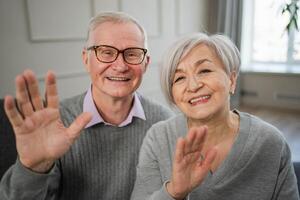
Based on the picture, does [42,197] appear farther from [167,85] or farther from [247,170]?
[247,170]

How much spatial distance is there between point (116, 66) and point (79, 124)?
1.38 feet

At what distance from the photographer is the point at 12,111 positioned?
80 centimetres

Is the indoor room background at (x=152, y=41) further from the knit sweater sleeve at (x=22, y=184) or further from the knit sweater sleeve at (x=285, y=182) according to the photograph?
the knit sweater sleeve at (x=285, y=182)

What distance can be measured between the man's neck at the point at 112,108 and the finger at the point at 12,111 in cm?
54

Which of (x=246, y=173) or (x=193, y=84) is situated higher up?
(x=193, y=84)

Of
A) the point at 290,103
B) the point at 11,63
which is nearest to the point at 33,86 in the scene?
the point at 11,63

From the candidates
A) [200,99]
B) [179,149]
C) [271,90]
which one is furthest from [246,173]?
[271,90]

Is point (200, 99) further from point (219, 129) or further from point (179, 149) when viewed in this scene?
point (179, 149)

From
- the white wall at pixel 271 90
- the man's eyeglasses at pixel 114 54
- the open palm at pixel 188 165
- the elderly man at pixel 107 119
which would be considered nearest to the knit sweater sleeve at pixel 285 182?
the open palm at pixel 188 165

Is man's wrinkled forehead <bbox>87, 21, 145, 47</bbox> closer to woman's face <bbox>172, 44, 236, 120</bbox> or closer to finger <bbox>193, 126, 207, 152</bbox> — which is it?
woman's face <bbox>172, 44, 236, 120</bbox>

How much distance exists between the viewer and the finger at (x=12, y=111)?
2.53 ft

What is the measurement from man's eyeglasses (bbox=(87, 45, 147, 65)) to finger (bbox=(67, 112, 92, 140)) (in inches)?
17.0

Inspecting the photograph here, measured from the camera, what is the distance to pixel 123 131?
1360 millimetres

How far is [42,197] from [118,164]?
364 millimetres
